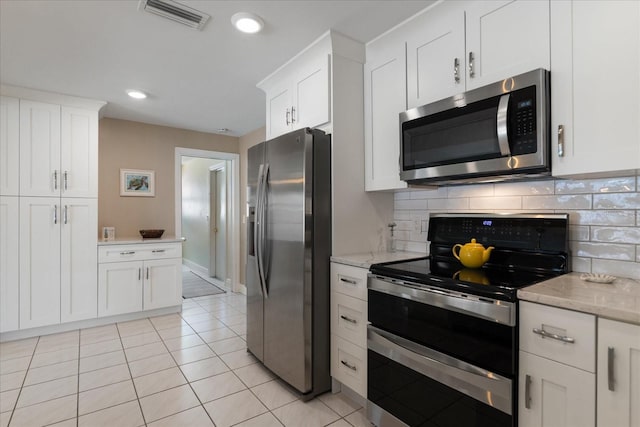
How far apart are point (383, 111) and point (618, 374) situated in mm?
1848

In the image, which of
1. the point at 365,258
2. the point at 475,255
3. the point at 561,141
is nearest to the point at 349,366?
the point at 365,258

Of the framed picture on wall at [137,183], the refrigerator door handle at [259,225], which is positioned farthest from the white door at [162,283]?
the refrigerator door handle at [259,225]

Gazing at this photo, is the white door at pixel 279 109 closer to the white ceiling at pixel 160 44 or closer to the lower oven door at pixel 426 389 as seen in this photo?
the white ceiling at pixel 160 44

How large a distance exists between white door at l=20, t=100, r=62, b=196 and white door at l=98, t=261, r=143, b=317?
0.98m

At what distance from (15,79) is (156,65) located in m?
1.42

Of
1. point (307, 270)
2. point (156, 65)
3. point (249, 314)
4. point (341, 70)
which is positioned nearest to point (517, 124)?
point (341, 70)

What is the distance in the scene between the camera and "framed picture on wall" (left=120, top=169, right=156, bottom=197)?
423 centimetres

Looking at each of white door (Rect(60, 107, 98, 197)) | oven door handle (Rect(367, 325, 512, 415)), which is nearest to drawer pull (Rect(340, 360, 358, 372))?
oven door handle (Rect(367, 325, 512, 415))

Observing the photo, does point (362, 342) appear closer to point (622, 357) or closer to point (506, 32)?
point (622, 357)

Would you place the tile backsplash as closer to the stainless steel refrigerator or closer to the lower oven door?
the lower oven door

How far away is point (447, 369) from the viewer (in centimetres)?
150

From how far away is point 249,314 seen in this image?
2.75 metres

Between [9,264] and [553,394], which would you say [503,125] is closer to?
[553,394]

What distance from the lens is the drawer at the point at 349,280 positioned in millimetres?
2012
